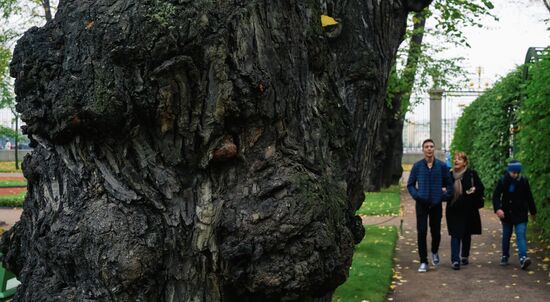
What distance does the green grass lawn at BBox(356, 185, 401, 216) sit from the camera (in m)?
16.7

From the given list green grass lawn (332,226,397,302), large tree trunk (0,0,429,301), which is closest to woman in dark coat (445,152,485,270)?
green grass lawn (332,226,397,302)

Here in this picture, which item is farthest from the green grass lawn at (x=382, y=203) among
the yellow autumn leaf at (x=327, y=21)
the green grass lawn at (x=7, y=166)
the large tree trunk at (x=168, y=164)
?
the green grass lawn at (x=7, y=166)

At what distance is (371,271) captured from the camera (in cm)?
882

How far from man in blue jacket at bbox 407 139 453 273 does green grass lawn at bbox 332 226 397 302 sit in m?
0.71

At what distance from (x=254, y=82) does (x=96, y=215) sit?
31.1 inches

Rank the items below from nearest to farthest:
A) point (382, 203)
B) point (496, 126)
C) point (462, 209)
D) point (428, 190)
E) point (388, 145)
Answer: point (428, 190), point (462, 209), point (496, 126), point (382, 203), point (388, 145)

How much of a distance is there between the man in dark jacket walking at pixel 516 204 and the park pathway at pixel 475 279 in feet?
1.35

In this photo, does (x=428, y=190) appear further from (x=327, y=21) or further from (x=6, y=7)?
(x=6, y=7)

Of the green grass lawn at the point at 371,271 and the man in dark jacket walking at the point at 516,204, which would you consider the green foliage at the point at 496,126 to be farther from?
the man in dark jacket walking at the point at 516,204

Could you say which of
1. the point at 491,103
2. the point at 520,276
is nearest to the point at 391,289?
the point at 520,276

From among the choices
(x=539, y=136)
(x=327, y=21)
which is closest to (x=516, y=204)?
(x=539, y=136)

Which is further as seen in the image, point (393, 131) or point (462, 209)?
point (393, 131)

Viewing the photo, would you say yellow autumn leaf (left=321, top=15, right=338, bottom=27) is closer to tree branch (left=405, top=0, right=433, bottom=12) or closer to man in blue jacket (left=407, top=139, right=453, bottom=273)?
tree branch (left=405, top=0, right=433, bottom=12)

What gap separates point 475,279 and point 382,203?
10088 mm
